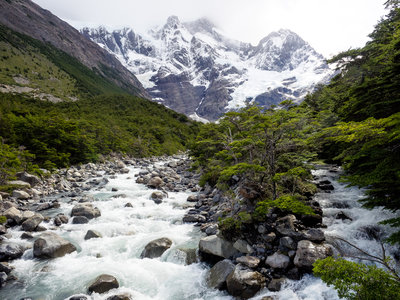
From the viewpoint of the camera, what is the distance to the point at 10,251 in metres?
9.14

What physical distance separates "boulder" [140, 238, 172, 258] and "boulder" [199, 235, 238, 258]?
1.78 m

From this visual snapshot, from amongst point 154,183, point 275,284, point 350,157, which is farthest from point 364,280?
point 154,183

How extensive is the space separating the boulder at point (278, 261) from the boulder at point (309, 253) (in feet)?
1.09

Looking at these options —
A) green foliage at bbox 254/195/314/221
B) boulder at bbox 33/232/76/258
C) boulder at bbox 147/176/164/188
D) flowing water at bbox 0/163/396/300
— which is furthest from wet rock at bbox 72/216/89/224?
green foliage at bbox 254/195/314/221

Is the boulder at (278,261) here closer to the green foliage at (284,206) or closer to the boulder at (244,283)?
the boulder at (244,283)

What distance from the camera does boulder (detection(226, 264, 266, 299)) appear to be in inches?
281

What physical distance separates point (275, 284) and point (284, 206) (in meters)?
2.89

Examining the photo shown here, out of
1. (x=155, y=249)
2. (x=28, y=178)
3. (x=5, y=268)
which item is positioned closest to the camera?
(x=5, y=268)

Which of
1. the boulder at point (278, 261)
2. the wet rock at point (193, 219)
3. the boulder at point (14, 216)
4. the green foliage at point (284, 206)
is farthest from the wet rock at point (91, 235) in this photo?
the boulder at point (278, 261)

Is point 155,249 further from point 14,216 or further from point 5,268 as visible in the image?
point 14,216

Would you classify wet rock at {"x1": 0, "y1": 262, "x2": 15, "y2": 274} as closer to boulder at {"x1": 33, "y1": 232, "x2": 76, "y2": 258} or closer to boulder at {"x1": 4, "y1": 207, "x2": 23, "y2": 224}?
boulder at {"x1": 33, "y1": 232, "x2": 76, "y2": 258}

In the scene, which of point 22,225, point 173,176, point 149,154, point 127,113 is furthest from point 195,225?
point 127,113

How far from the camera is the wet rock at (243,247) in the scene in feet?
28.7

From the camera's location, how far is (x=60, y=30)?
5827 inches
